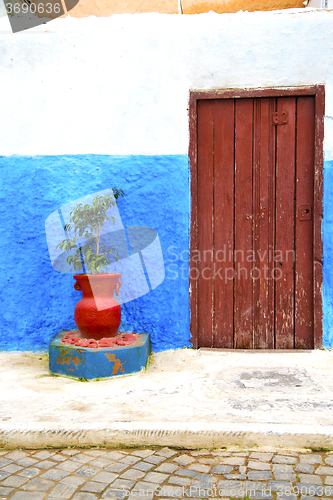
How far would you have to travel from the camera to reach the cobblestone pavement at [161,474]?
1730 millimetres

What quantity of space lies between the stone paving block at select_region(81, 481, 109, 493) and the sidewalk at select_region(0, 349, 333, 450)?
0.34 m

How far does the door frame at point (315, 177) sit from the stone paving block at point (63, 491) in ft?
6.20

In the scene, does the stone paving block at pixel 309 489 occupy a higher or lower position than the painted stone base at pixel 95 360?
lower

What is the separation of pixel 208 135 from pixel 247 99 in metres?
0.45

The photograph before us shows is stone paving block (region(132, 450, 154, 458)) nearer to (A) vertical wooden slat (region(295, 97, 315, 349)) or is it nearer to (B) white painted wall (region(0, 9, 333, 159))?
(A) vertical wooden slat (region(295, 97, 315, 349))

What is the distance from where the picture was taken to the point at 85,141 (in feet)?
11.9

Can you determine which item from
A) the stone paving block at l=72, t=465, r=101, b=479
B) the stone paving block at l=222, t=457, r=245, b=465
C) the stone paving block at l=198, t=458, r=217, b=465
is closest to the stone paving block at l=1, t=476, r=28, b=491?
the stone paving block at l=72, t=465, r=101, b=479

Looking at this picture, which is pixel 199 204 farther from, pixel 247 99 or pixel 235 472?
pixel 235 472

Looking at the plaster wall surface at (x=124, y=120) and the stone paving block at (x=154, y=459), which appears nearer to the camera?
the stone paving block at (x=154, y=459)

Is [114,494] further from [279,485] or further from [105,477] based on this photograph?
[279,485]

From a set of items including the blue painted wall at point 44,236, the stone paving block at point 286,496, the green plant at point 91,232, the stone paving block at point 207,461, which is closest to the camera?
the stone paving block at point 286,496

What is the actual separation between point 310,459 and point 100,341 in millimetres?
1641

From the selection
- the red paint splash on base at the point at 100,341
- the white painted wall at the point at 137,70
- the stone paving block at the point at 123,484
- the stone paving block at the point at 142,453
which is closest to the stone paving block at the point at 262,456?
the stone paving block at the point at 142,453

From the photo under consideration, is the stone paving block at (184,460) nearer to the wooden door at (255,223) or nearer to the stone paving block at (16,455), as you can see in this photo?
the stone paving block at (16,455)
